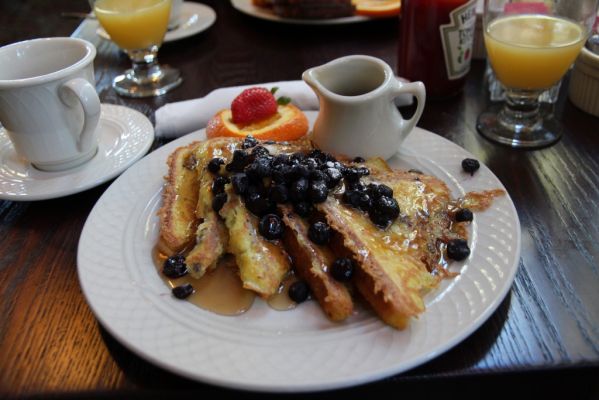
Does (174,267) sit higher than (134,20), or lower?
lower

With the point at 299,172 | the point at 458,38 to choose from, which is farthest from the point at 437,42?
the point at 299,172

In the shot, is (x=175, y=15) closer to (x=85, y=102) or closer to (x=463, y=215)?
(x=85, y=102)

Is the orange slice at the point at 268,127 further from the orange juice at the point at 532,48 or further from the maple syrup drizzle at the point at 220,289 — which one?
the orange juice at the point at 532,48

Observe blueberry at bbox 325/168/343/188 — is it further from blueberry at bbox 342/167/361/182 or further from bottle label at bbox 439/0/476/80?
bottle label at bbox 439/0/476/80

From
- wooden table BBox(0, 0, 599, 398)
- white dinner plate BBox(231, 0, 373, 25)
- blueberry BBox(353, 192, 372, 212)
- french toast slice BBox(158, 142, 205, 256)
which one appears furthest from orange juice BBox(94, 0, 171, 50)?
blueberry BBox(353, 192, 372, 212)

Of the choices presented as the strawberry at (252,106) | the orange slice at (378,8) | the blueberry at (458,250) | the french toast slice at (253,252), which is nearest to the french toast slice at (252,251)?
the french toast slice at (253,252)

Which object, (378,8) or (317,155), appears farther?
(378,8)
